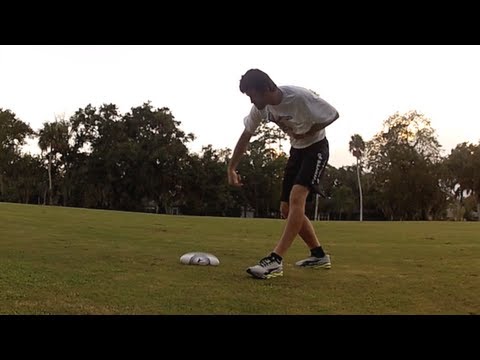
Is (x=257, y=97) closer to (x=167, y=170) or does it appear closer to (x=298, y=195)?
(x=298, y=195)

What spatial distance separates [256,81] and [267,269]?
64.4 inches

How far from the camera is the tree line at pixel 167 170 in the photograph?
176 ft

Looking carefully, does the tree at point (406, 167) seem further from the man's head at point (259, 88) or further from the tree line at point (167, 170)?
the man's head at point (259, 88)

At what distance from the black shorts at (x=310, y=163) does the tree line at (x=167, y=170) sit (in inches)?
1899

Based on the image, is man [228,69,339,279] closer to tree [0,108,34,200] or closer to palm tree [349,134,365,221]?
tree [0,108,34,200]

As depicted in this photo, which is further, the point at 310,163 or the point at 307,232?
the point at 307,232

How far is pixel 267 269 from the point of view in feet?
14.6

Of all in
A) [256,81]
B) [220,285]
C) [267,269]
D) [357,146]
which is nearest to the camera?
[220,285]

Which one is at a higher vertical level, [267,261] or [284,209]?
[284,209]

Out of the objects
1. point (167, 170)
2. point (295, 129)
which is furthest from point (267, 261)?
point (167, 170)

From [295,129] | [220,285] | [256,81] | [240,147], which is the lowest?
[220,285]

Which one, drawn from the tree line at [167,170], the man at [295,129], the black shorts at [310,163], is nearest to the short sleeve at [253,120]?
the man at [295,129]

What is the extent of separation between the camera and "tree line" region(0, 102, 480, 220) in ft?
176

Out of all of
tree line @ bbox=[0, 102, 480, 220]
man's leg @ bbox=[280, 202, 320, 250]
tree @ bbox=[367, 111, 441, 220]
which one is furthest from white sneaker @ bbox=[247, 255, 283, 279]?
tree @ bbox=[367, 111, 441, 220]
